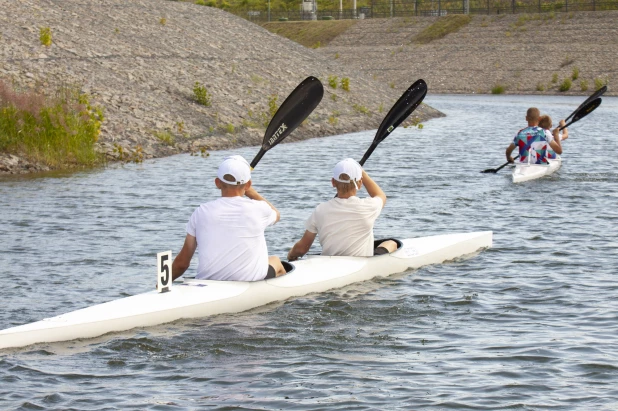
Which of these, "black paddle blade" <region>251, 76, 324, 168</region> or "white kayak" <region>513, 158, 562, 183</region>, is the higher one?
"black paddle blade" <region>251, 76, 324, 168</region>

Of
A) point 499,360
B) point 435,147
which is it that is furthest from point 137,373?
point 435,147

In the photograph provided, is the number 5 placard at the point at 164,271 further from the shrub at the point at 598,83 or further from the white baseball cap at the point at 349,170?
the shrub at the point at 598,83

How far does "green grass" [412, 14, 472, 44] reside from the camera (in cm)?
7756

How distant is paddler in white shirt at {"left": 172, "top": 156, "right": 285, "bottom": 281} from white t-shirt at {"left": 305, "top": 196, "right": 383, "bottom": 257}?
1.05 metres

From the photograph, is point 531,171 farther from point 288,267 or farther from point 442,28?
point 442,28

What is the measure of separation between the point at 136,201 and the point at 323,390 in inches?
420

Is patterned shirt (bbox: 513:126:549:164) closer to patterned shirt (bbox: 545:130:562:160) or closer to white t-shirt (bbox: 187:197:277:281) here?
patterned shirt (bbox: 545:130:562:160)

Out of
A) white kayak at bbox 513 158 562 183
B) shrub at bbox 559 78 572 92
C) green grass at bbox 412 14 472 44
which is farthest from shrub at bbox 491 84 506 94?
white kayak at bbox 513 158 562 183

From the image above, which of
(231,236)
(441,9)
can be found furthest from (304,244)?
(441,9)

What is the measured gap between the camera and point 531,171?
832 inches

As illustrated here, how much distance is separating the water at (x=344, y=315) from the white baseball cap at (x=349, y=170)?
1.18 meters

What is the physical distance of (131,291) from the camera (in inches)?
458

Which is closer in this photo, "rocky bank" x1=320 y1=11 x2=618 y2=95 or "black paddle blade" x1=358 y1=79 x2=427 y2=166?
"black paddle blade" x1=358 y1=79 x2=427 y2=166

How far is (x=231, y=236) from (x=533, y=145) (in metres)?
12.8
